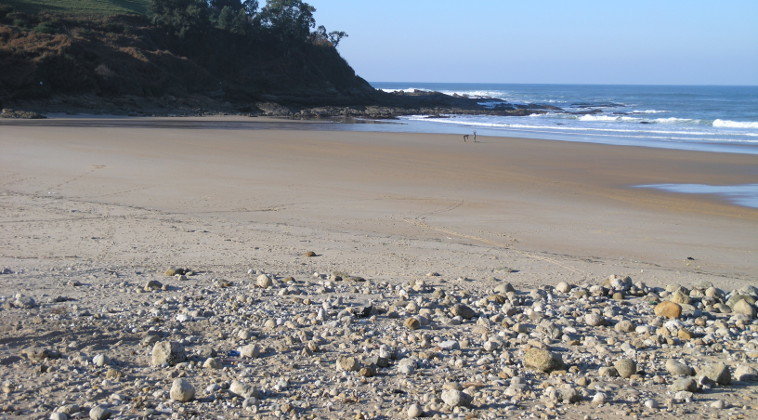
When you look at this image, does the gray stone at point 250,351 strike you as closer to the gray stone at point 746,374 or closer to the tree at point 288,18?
the gray stone at point 746,374

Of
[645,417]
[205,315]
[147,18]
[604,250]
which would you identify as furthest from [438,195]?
[147,18]

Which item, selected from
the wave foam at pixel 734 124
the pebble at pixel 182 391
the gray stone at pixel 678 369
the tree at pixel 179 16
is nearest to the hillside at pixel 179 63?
the tree at pixel 179 16

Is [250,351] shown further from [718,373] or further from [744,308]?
[744,308]

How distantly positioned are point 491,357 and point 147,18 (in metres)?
56.6

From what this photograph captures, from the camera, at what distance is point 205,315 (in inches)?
198

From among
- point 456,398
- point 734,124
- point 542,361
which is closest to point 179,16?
point 734,124

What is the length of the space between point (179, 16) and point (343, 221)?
49.6 m

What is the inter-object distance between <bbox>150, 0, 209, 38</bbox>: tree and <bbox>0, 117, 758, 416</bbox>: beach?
37654mm

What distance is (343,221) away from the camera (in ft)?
32.0

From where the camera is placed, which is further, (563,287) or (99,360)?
(563,287)

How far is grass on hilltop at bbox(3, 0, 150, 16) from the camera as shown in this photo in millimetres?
47750

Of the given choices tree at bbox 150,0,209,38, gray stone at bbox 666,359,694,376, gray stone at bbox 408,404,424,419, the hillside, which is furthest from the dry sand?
tree at bbox 150,0,209,38

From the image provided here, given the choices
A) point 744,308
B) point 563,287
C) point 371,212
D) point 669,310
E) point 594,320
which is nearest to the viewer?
point 594,320

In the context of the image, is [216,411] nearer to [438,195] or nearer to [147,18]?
[438,195]
